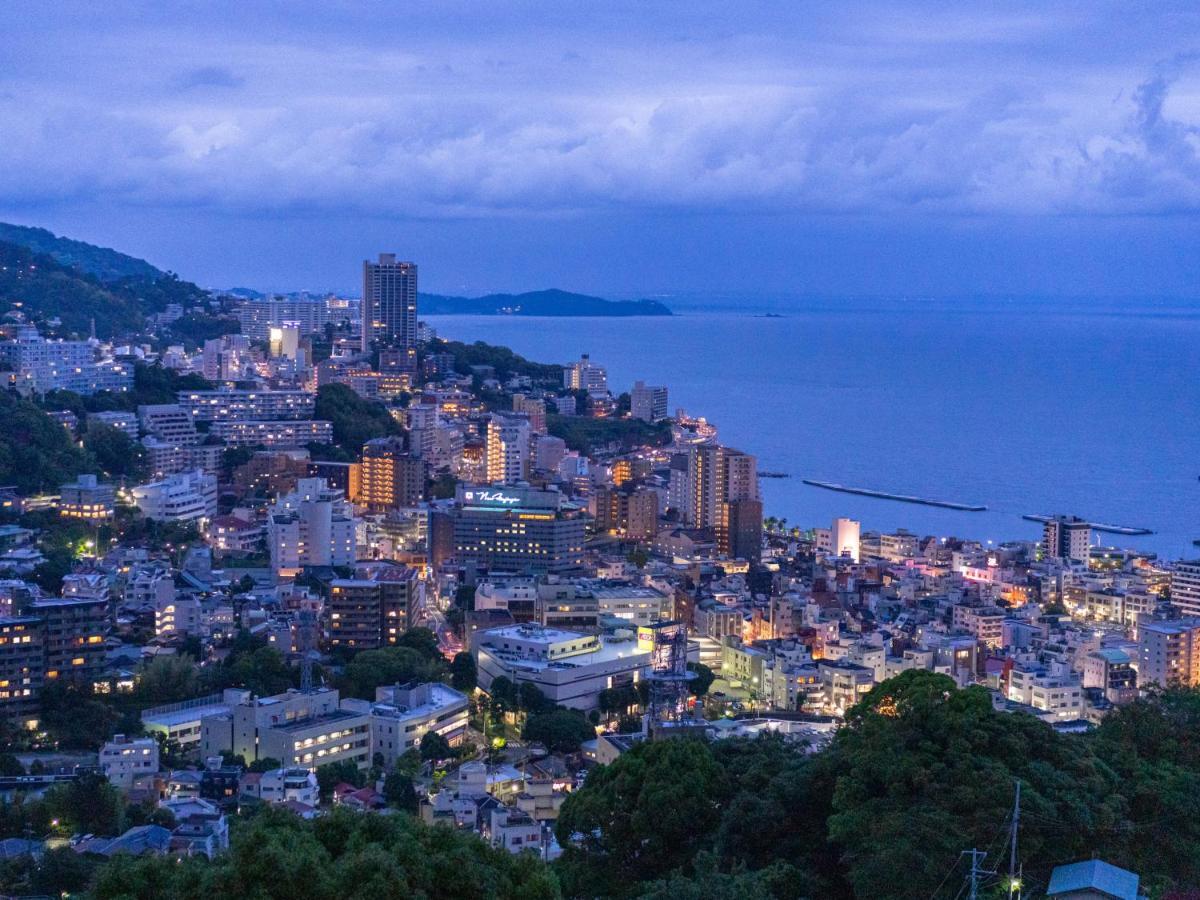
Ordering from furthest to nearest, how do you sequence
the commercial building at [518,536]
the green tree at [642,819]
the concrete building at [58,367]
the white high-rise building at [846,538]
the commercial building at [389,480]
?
the concrete building at [58,367]
the commercial building at [389,480]
the white high-rise building at [846,538]
the commercial building at [518,536]
the green tree at [642,819]

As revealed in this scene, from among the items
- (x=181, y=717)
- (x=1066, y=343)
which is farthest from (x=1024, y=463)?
(x=1066, y=343)

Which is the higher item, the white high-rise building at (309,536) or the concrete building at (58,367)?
the concrete building at (58,367)

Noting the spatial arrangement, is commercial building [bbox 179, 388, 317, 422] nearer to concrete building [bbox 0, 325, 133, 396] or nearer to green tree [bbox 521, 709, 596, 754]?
concrete building [bbox 0, 325, 133, 396]

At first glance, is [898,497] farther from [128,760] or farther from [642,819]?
[642,819]

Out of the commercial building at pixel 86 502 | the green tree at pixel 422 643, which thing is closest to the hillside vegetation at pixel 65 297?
the commercial building at pixel 86 502

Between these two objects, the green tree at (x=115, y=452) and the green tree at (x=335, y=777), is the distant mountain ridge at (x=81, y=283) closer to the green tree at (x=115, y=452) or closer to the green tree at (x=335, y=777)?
the green tree at (x=115, y=452)

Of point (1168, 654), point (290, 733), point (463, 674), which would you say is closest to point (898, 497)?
point (1168, 654)
